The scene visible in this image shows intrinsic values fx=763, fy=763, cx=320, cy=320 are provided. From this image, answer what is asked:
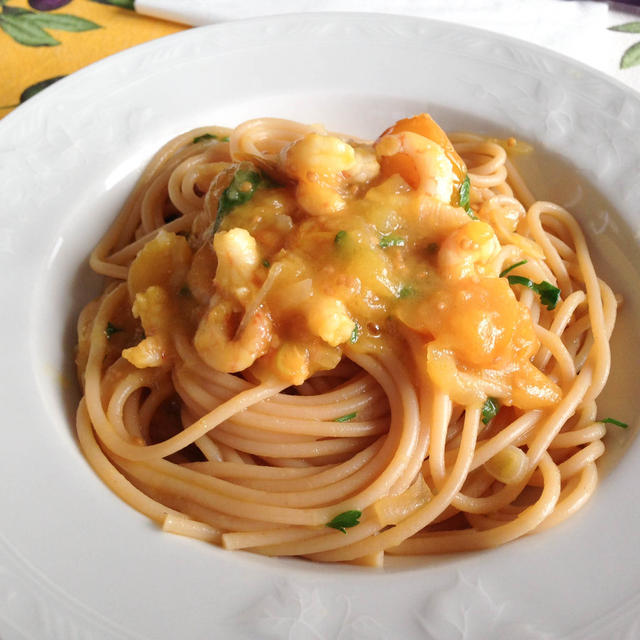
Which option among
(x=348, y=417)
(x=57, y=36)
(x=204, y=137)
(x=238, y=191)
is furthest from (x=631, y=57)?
(x=57, y=36)

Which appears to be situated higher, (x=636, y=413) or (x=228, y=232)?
(x=228, y=232)

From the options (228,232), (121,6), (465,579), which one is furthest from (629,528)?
(121,6)

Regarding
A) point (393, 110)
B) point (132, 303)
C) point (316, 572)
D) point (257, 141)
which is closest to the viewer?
point (316, 572)

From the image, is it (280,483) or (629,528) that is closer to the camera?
(629,528)

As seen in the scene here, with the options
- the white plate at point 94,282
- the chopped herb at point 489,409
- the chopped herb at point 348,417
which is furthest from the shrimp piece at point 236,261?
the chopped herb at point 489,409

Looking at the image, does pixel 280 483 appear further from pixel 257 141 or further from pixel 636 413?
pixel 257 141

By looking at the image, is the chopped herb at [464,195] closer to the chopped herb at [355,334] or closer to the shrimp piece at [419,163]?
the shrimp piece at [419,163]
